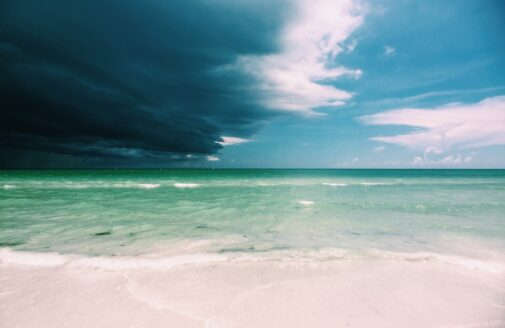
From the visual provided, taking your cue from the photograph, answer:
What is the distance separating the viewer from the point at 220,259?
543cm

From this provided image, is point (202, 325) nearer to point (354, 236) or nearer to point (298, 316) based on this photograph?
point (298, 316)

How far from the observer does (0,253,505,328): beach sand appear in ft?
10.3

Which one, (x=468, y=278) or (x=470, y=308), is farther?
(x=468, y=278)

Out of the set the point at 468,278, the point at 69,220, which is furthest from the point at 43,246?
the point at 468,278

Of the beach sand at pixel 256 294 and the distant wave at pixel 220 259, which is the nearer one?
the beach sand at pixel 256 294

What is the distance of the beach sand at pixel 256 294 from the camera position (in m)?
3.14

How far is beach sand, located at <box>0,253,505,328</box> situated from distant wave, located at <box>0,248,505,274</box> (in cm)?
6

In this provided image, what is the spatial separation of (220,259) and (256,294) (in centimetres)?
178

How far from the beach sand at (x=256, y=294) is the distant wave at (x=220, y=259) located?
0.06 meters

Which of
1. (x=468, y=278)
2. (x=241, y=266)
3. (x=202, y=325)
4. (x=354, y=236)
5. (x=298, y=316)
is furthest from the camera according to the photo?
(x=354, y=236)

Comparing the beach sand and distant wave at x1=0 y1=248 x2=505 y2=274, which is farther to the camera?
distant wave at x1=0 y1=248 x2=505 y2=274

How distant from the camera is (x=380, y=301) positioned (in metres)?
3.58

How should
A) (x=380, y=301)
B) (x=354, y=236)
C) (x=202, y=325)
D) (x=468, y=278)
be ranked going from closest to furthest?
1. (x=202, y=325)
2. (x=380, y=301)
3. (x=468, y=278)
4. (x=354, y=236)

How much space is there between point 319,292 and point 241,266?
170 centimetres
